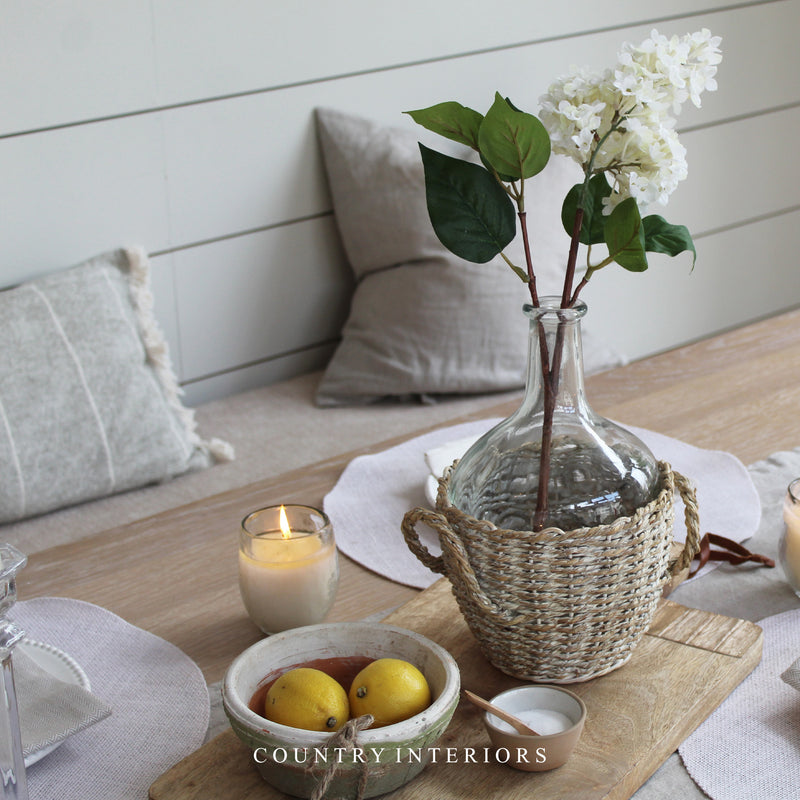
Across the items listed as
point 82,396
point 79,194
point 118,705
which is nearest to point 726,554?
point 118,705

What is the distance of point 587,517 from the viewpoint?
744mm

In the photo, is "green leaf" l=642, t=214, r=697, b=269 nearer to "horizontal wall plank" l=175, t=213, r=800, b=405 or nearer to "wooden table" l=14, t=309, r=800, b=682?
"wooden table" l=14, t=309, r=800, b=682

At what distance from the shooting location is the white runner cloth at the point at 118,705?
763mm

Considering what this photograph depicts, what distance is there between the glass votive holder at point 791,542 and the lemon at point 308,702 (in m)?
0.45

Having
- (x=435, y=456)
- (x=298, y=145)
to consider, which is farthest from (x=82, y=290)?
(x=435, y=456)

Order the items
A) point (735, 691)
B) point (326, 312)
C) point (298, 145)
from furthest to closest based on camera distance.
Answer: point (326, 312), point (298, 145), point (735, 691)

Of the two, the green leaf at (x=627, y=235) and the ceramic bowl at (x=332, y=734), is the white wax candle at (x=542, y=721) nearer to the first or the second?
the ceramic bowl at (x=332, y=734)

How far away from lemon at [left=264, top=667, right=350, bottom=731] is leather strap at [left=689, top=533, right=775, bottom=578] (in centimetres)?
44

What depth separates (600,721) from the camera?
0.74 metres

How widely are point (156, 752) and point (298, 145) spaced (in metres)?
1.54

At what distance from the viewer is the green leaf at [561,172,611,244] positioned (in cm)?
71

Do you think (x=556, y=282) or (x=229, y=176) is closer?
(x=229, y=176)

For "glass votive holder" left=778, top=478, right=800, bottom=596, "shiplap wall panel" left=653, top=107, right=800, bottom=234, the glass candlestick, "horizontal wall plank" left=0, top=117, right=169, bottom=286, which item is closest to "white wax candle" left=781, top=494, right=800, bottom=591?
"glass votive holder" left=778, top=478, right=800, bottom=596

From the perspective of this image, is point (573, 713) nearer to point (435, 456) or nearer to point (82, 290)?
point (435, 456)
